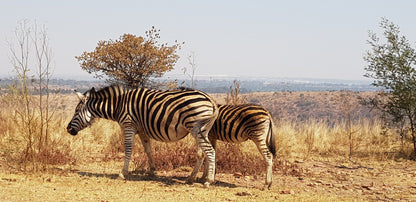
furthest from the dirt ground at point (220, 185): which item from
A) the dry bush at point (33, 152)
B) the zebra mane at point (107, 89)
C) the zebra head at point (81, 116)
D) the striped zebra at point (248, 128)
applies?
the zebra mane at point (107, 89)

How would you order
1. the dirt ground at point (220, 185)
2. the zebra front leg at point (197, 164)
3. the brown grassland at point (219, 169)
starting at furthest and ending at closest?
the zebra front leg at point (197, 164) → the brown grassland at point (219, 169) → the dirt ground at point (220, 185)

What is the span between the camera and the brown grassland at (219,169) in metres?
8.19

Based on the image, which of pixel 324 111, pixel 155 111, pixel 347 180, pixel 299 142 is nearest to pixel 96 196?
pixel 155 111

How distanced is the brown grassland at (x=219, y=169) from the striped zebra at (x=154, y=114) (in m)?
0.76

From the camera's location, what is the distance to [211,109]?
868cm

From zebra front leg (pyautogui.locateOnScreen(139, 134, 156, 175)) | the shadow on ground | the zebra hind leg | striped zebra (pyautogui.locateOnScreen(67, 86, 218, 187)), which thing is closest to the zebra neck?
striped zebra (pyautogui.locateOnScreen(67, 86, 218, 187))

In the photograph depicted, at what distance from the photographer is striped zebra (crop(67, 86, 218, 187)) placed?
28.5ft

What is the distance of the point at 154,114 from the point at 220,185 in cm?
194

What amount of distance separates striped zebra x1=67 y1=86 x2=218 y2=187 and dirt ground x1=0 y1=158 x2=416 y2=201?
0.57 meters

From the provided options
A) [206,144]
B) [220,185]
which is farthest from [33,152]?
[220,185]

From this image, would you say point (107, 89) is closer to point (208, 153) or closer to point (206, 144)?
point (206, 144)

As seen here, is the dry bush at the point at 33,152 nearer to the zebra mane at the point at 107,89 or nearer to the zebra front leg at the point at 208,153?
the zebra mane at the point at 107,89

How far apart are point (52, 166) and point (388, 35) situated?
9910 millimetres

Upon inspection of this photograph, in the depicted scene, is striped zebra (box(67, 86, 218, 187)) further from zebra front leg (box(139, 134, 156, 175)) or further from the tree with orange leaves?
the tree with orange leaves
